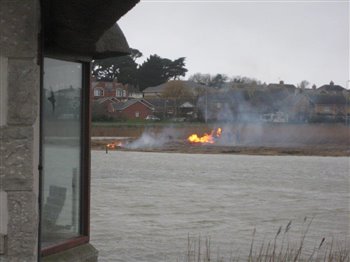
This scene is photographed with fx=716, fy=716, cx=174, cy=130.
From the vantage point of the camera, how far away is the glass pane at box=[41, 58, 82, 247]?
564 centimetres

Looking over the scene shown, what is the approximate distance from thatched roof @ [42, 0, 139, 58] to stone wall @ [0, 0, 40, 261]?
24cm

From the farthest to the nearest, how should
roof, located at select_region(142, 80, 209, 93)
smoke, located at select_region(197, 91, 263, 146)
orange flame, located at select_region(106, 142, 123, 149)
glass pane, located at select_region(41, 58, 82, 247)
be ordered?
roof, located at select_region(142, 80, 209, 93) → smoke, located at select_region(197, 91, 263, 146) → orange flame, located at select_region(106, 142, 123, 149) → glass pane, located at select_region(41, 58, 82, 247)

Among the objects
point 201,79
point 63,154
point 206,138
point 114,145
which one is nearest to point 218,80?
point 201,79

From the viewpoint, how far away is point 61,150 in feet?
19.1

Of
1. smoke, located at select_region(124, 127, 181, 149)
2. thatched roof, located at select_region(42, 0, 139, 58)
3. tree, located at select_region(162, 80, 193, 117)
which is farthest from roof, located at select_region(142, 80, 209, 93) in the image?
thatched roof, located at select_region(42, 0, 139, 58)

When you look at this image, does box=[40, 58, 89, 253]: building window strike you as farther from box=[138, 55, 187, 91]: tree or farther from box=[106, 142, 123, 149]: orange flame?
box=[138, 55, 187, 91]: tree

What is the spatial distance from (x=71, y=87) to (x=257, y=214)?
12.5 meters

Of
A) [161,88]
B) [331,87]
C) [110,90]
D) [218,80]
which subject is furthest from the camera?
[331,87]

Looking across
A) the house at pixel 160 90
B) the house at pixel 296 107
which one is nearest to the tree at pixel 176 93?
the house at pixel 160 90

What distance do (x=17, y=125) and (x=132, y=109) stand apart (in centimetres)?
9596

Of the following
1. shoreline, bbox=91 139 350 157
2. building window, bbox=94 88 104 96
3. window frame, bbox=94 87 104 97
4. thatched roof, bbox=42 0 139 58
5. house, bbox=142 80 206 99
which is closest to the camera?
thatched roof, bbox=42 0 139 58

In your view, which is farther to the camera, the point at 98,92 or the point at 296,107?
the point at 98,92

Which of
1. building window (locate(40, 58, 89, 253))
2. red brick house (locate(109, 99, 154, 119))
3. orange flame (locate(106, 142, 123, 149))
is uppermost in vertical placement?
red brick house (locate(109, 99, 154, 119))

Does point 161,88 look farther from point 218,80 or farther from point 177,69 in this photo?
point 218,80
